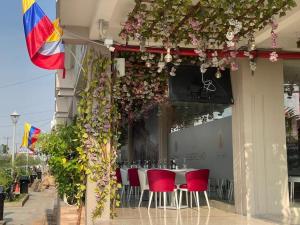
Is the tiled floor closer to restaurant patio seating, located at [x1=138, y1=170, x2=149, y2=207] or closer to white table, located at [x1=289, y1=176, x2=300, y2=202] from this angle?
restaurant patio seating, located at [x1=138, y1=170, x2=149, y2=207]

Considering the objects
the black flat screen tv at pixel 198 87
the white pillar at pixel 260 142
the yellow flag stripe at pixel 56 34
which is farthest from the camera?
the black flat screen tv at pixel 198 87

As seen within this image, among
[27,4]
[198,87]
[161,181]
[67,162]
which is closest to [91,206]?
[67,162]

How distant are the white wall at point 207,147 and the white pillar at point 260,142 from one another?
1555 millimetres

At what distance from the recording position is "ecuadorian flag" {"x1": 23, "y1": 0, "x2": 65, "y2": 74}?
691 centimetres

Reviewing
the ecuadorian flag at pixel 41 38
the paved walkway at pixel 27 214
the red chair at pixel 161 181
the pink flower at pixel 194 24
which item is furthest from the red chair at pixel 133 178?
the pink flower at pixel 194 24

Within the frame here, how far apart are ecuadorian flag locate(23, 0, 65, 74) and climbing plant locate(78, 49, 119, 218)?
1.92 ft

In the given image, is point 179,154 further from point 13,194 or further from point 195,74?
point 13,194

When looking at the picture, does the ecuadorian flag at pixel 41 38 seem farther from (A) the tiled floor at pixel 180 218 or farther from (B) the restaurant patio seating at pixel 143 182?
(B) the restaurant patio seating at pixel 143 182

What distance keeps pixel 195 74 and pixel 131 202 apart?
379 centimetres

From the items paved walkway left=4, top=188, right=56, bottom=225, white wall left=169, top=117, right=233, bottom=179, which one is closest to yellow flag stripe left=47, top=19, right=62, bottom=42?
white wall left=169, top=117, right=233, bottom=179

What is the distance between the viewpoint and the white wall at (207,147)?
33.5ft

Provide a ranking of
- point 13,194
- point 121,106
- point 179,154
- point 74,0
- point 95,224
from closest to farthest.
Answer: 1. point 74,0
2. point 95,224
3. point 121,106
4. point 179,154
5. point 13,194

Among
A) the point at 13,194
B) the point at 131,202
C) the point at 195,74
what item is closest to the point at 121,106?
the point at 131,202

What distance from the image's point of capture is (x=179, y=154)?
13.6 m
